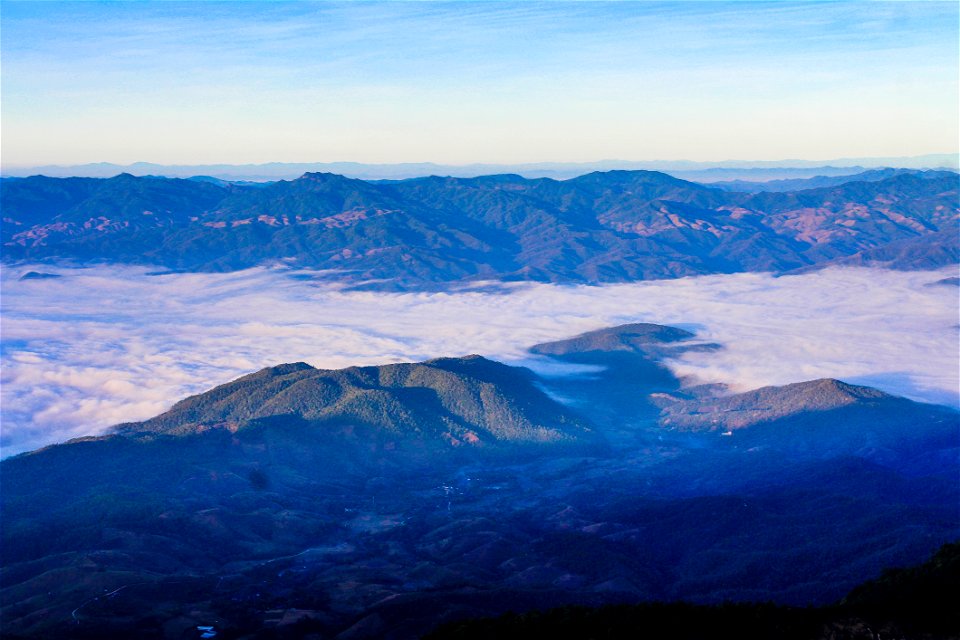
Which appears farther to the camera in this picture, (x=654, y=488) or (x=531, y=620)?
(x=654, y=488)

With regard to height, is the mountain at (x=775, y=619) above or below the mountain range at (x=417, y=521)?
above

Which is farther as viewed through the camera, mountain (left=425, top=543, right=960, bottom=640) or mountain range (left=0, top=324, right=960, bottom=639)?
mountain range (left=0, top=324, right=960, bottom=639)

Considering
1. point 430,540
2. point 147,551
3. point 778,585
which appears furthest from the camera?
point 430,540

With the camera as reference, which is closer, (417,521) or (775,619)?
(775,619)

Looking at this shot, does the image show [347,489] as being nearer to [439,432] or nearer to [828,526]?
[439,432]

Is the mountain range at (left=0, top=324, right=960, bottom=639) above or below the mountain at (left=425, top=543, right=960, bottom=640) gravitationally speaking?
below

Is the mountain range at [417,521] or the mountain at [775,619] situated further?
the mountain range at [417,521]

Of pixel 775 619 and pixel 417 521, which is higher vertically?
pixel 775 619

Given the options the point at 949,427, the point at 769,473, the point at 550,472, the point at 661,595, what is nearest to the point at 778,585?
the point at 661,595
